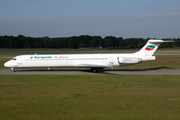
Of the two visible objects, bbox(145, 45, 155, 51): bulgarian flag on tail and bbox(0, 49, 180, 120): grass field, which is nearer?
Result: bbox(0, 49, 180, 120): grass field

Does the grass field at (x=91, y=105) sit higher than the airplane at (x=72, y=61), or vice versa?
the airplane at (x=72, y=61)

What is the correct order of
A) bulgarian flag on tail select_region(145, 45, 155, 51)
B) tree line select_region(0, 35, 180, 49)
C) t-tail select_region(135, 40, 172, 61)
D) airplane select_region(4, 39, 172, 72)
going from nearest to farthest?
airplane select_region(4, 39, 172, 72) < t-tail select_region(135, 40, 172, 61) < bulgarian flag on tail select_region(145, 45, 155, 51) < tree line select_region(0, 35, 180, 49)

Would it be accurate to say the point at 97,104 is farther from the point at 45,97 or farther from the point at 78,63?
the point at 78,63

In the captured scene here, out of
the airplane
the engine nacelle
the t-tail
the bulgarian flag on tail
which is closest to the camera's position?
the engine nacelle

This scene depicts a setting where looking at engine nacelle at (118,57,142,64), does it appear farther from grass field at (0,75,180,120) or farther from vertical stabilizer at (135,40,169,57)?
grass field at (0,75,180,120)

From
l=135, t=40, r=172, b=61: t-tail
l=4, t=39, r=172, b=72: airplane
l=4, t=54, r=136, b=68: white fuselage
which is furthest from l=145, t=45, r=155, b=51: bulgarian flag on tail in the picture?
l=4, t=54, r=136, b=68: white fuselage

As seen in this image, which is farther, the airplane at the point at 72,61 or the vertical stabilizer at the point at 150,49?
the vertical stabilizer at the point at 150,49

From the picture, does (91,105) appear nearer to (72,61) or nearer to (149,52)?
(72,61)

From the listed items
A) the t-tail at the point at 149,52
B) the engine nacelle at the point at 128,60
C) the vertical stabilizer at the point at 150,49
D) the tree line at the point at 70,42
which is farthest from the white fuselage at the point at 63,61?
the tree line at the point at 70,42

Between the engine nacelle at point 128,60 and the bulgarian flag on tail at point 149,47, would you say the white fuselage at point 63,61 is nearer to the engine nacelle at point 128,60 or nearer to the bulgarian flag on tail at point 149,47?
the engine nacelle at point 128,60

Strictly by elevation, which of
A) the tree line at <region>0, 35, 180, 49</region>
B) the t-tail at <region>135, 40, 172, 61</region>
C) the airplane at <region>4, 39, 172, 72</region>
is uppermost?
the tree line at <region>0, 35, 180, 49</region>

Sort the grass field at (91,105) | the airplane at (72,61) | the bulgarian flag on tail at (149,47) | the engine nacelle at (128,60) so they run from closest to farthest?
the grass field at (91,105), the engine nacelle at (128,60), the airplane at (72,61), the bulgarian flag on tail at (149,47)

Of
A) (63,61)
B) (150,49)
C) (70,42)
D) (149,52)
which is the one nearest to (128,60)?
(149,52)

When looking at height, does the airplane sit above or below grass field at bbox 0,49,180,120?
above
